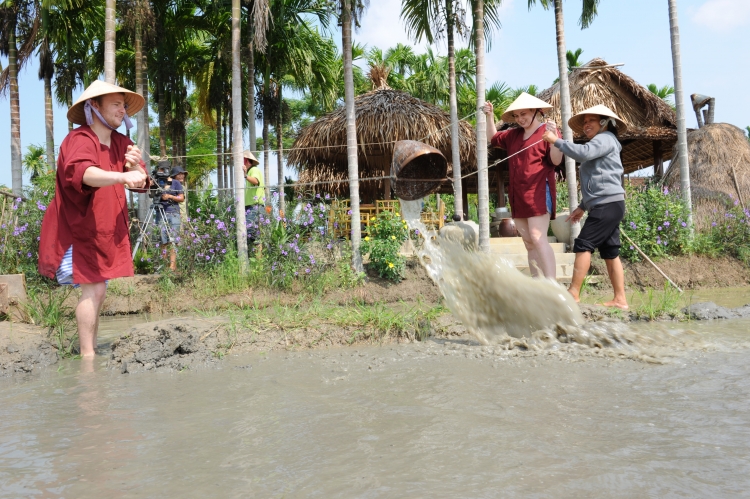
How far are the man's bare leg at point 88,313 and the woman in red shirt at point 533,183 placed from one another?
3284 mm

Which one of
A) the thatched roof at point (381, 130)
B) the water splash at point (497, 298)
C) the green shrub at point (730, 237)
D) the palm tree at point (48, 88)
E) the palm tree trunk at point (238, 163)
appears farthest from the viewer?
the palm tree at point (48, 88)

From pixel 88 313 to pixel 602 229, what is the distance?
157 inches

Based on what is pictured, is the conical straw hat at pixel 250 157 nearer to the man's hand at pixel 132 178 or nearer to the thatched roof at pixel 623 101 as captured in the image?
the man's hand at pixel 132 178

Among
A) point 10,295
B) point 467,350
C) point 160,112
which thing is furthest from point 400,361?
point 160,112

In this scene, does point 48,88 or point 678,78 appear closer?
point 678,78

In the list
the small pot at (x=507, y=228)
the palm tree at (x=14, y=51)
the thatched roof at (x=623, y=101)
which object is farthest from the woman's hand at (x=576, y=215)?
the palm tree at (x=14, y=51)

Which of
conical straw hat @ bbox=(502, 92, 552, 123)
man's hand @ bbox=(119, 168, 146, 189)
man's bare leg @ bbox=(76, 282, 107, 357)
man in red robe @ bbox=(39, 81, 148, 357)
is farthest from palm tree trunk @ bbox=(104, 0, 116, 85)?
conical straw hat @ bbox=(502, 92, 552, 123)

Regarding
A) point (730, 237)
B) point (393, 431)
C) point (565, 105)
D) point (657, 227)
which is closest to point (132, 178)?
point (393, 431)

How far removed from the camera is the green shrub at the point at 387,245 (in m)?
8.00

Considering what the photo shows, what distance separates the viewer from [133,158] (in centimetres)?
374

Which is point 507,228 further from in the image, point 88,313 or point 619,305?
point 88,313

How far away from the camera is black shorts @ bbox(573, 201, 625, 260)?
480 cm

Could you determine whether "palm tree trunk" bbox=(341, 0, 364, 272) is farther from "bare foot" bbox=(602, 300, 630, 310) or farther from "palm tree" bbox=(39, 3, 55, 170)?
"palm tree" bbox=(39, 3, 55, 170)

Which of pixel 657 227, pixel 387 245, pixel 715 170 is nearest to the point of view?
pixel 387 245
